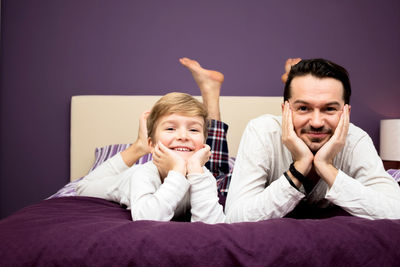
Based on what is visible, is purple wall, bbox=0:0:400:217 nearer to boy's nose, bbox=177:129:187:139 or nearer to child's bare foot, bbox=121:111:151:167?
child's bare foot, bbox=121:111:151:167

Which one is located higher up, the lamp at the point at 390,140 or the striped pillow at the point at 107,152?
the lamp at the point at 390,140

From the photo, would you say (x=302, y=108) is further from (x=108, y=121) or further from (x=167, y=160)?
(x=108, y=121)

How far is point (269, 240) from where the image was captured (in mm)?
797

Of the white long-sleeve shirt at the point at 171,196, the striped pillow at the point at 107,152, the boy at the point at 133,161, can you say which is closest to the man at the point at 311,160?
the white long-sleeve shirt at the point at 171,196

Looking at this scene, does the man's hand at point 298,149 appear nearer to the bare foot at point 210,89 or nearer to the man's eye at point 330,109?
the man's eye at point 330,109

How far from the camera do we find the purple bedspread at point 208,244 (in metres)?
0.77

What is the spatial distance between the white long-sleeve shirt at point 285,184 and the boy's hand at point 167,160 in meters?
0.21

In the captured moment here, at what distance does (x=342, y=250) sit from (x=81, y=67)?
2.69 meters

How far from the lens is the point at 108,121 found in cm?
286

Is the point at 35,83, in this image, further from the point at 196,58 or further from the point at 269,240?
the point at 269,240

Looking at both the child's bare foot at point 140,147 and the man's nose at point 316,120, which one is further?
the child's bare foot at point 140,147

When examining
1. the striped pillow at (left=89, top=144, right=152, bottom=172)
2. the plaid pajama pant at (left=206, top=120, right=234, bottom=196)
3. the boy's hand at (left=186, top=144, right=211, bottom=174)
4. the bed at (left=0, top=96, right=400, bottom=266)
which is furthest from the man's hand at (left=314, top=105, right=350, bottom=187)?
the striped pillow at (left=89, top=144, right=152, bottom=172)

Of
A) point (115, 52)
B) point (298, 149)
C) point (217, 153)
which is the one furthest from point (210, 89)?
point (298, 149)

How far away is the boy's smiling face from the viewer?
135 cm
